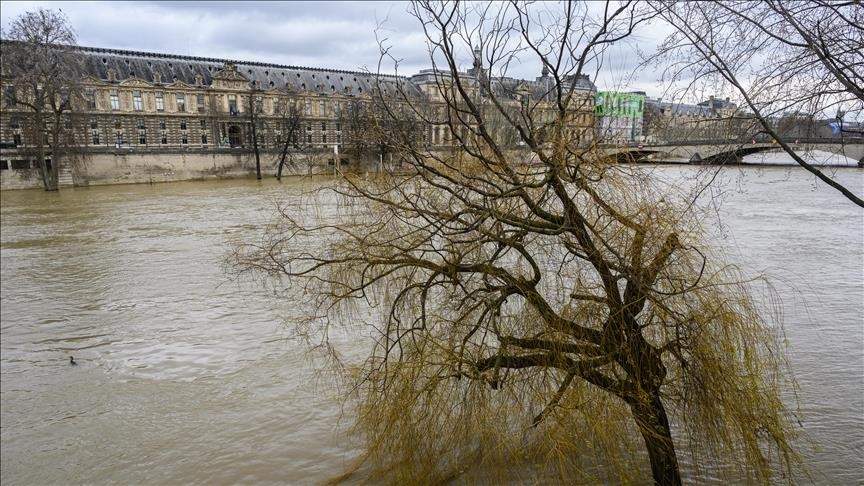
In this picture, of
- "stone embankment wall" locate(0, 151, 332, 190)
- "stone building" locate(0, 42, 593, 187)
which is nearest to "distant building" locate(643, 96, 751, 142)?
"stone embankment wall" locate(0, 151, 332, 190)

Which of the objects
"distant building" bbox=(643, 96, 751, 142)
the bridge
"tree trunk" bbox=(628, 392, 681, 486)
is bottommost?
"tree trunk" bbox=(628, 392, 681, 486)

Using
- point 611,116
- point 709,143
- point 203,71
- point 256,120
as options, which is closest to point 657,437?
point 611,116

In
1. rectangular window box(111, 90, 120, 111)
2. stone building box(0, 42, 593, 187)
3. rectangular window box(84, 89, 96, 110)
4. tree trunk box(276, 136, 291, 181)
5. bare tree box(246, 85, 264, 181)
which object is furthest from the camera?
rectangular window box(111, 90, 120, 111)

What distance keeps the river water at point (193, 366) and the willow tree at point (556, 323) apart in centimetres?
126

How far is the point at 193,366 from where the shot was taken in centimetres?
894

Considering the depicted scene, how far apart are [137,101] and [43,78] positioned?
2175cm

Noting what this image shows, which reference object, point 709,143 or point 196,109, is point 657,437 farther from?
point 196,109

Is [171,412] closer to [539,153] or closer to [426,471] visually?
[426,471]

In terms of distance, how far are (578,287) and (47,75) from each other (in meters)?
35.2

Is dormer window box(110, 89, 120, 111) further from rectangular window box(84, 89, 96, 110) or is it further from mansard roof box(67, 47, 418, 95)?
rectangular window box(84, 89, 96, 110)

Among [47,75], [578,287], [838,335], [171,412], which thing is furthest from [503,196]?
[47,75]

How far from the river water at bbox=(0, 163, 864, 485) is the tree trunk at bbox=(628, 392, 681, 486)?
1.65 m

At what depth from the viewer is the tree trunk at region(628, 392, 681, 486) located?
4824mm

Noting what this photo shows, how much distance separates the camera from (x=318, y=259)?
5.39 meters
